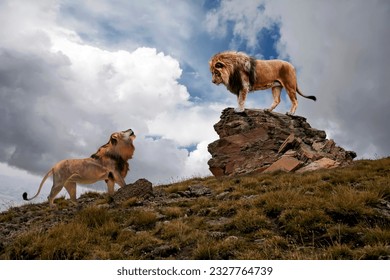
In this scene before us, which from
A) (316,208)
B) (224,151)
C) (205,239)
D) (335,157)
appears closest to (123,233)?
(205,239)

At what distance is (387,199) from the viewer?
9.55m

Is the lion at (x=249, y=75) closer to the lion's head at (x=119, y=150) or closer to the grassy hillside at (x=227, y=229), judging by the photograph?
the lion's head at (x=119, y=150)

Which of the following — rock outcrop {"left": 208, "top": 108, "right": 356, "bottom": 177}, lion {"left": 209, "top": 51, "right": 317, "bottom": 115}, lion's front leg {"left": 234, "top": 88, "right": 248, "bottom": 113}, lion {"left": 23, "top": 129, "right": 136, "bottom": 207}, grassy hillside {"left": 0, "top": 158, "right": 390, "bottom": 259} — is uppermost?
lion {"left": 209, "top": 51, "right": 317, "bottom": 115}

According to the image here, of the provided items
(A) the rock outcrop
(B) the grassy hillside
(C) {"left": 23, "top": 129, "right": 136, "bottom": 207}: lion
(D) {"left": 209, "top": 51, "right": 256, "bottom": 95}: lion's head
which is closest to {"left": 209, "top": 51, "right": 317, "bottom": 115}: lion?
(D) {"left": 209, "top": 51, "right": 256, "bottom": 95}: lion's head

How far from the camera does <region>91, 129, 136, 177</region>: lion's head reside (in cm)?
1233

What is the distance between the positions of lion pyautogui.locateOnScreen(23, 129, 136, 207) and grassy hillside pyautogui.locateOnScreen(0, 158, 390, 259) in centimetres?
104

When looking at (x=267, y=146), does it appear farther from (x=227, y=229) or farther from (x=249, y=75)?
(x=227, y=229)

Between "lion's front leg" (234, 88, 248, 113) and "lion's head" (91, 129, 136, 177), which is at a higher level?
"lion's front leg" (234, 88, 248, 113)

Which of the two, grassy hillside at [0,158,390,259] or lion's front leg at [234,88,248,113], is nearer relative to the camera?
grassy hillside at [0,158,390,259]

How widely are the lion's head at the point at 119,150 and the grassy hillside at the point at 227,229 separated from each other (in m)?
1.45

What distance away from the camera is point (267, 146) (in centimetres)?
1667

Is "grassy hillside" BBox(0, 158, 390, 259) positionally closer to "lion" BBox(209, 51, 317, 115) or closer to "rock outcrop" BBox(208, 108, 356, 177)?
"rock outcrop" BBox(208, 108, 356, 177)
